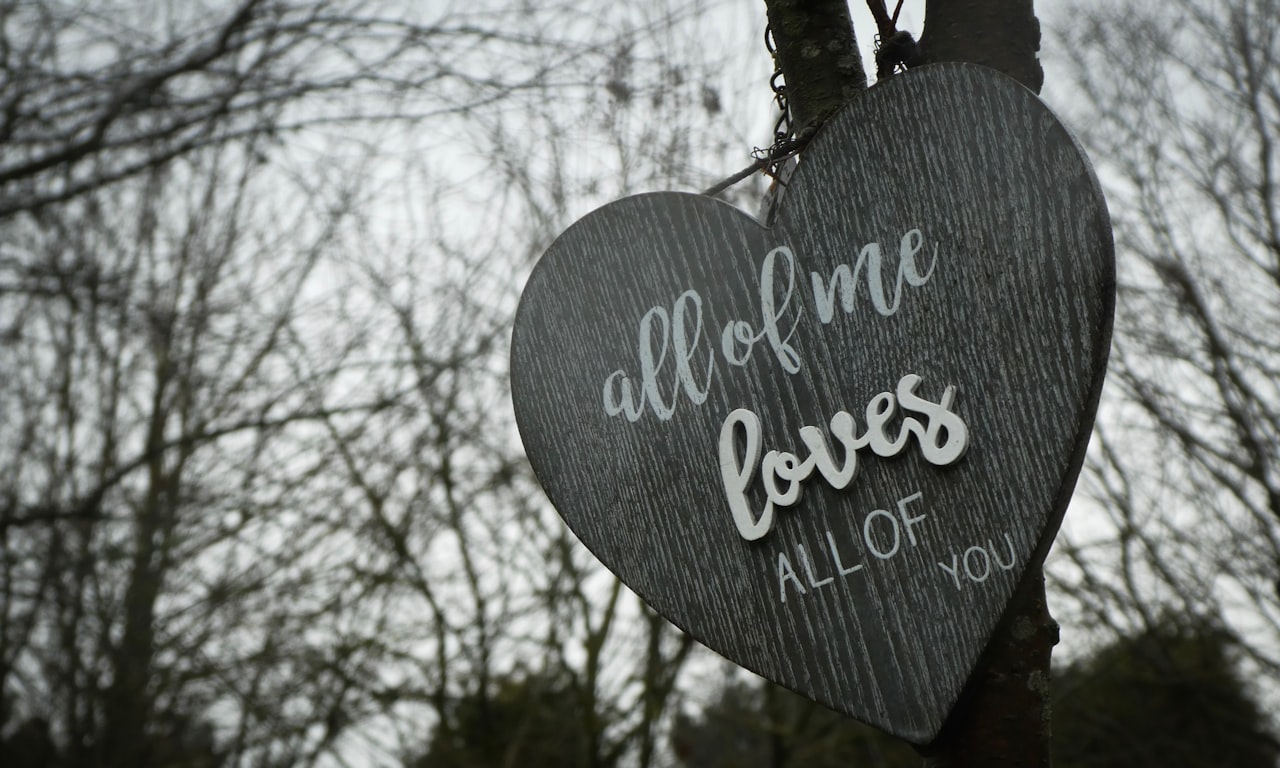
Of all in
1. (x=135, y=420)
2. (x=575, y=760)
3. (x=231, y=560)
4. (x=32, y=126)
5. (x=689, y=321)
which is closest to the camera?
(x=689, y=321)

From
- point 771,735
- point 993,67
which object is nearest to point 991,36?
point 993,67

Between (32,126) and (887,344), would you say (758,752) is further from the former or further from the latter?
(887,344)

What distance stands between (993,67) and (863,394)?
0.45 meters

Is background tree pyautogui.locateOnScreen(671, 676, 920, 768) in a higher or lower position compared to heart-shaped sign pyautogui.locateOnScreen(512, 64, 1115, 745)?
higher

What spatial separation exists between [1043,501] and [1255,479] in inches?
205

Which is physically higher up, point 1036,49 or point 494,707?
point 494,707

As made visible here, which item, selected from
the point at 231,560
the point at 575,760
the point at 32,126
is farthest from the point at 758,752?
the point at 32,126

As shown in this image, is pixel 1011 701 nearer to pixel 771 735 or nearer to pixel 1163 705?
pixel 771 735

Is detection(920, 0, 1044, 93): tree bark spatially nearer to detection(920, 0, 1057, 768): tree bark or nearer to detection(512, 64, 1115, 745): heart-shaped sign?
detection(512, 64, 1115, 745): heart-shaped sign

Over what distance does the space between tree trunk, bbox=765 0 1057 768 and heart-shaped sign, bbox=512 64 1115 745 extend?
58 mm

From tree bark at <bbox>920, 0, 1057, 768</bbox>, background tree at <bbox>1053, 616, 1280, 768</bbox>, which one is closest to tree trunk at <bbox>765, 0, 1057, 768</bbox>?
tree bark at <bbox>920, 0, 1057, 768</bbox>

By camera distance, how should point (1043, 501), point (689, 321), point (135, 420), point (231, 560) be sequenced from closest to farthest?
point (1043, 501)
point (689, 321)
point (231, 560)
point (135, 420)

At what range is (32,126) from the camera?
10.8 ft

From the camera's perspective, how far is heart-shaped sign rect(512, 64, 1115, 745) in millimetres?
916
